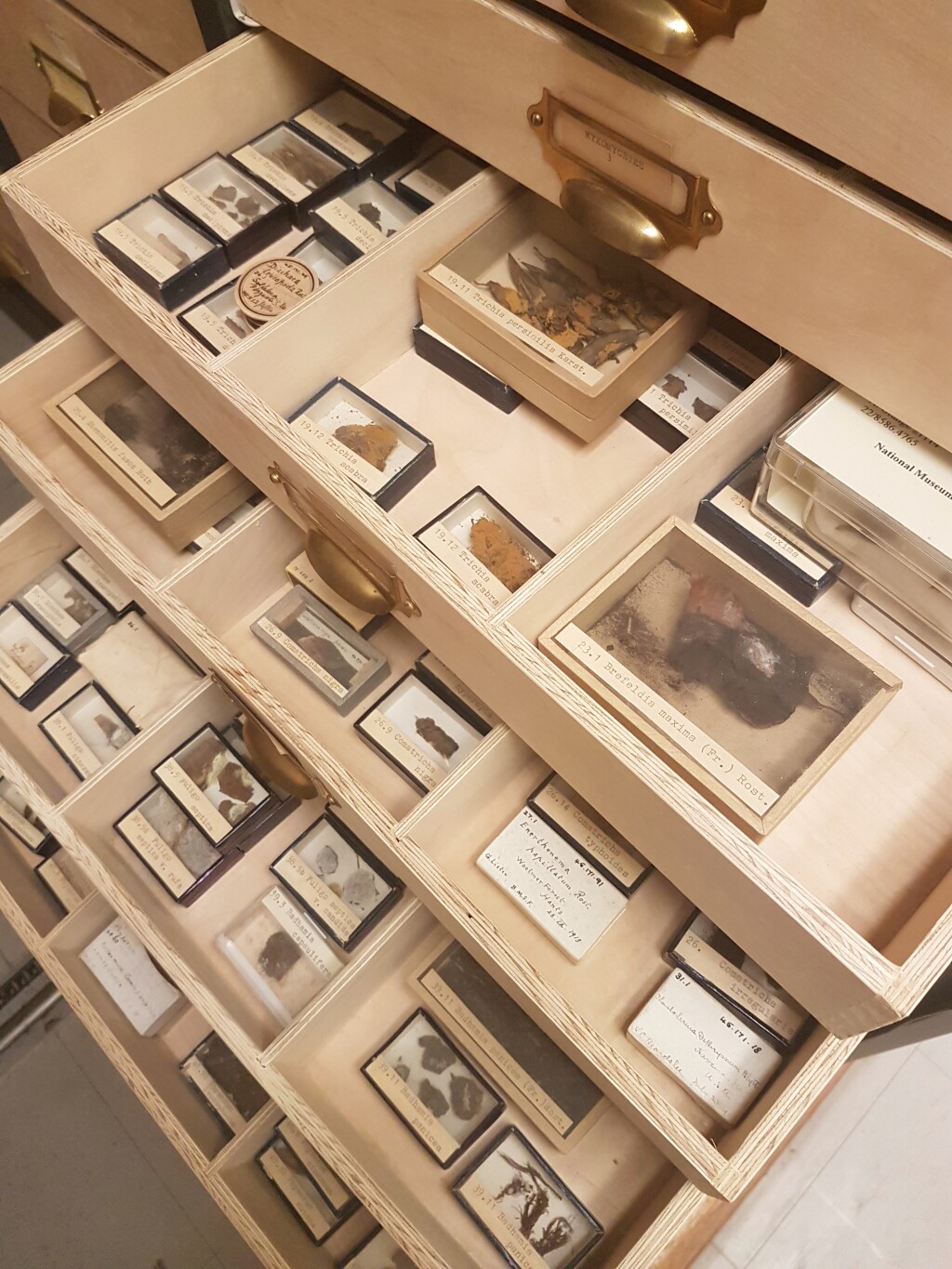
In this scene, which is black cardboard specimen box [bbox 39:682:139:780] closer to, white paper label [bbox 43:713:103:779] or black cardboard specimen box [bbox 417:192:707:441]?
white paper label [bbox 43:713:103:779]

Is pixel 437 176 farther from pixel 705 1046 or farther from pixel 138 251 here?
pixel 705 1046

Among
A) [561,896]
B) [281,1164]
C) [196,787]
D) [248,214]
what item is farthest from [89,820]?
[248,214]

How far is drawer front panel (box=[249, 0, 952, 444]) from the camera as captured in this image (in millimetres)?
554

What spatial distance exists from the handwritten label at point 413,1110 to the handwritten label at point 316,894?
158 mm

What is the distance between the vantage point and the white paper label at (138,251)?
1018 millimetres

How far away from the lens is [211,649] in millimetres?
954

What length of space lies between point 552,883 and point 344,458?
1.63ft

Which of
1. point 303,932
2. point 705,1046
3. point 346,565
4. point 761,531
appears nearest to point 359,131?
point 346,565

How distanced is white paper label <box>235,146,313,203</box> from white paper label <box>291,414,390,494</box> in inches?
13.5

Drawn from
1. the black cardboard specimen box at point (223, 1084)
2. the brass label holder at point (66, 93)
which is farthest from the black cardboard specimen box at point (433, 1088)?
the brass label holder at point (66, 93)

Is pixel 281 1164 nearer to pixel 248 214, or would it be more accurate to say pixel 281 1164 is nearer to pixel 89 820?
pixel 89 820

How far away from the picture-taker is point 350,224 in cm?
103

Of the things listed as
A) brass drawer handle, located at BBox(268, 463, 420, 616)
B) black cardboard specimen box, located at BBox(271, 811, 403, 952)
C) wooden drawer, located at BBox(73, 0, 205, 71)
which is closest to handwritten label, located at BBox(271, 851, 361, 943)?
black cardboard specimen box, located at BBox(271, 811, 403, 952)

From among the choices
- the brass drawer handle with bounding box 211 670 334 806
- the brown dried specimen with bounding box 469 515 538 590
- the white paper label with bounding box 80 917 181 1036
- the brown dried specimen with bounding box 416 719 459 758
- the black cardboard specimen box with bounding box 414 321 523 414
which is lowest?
the white paper label with bounding box 80 917 181 1036
